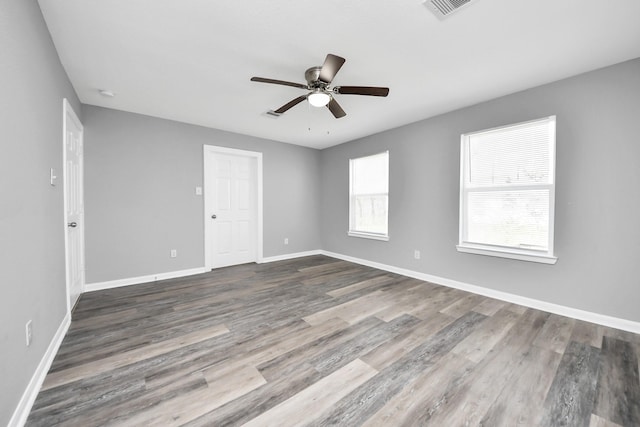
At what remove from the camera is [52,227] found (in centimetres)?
193

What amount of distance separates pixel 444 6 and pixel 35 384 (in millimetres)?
3470

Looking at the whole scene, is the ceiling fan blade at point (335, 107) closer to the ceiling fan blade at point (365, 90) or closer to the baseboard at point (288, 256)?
the ceiling fan blade at point (365, 90)

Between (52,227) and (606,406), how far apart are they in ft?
12.8

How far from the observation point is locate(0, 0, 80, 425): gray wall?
1.21 meters

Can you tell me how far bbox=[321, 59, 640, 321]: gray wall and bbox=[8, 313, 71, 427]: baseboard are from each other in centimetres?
404

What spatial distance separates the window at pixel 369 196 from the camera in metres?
4.48

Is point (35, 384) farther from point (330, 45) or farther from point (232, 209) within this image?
point (232, 209)

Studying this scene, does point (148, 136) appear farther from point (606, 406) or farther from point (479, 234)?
point (606, 406)

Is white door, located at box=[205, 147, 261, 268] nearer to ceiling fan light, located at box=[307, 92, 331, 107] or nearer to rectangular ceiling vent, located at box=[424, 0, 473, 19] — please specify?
ceiling fan light, located at box=[307, 92, 331, 107]

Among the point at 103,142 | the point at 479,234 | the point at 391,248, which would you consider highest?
the point at 103,142

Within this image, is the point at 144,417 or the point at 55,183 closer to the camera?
the point at 144,417

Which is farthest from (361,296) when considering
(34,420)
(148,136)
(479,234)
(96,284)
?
(148,136)

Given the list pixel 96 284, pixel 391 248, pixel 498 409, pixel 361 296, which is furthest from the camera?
pixel 391 248

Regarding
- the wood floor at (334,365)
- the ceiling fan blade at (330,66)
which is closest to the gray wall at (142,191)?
the wood floor at (334,365)
